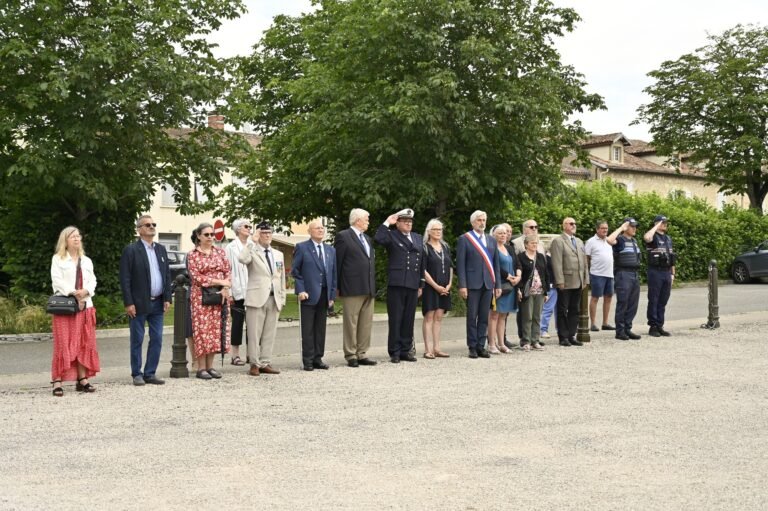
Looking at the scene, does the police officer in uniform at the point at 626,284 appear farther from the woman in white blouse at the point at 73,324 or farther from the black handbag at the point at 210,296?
the woman in white blouse at the point at 73,324

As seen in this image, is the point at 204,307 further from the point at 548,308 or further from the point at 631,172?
the point at 631,172

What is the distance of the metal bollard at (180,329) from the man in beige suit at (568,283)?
606 centimetres

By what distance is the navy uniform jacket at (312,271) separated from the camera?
11.5 meters

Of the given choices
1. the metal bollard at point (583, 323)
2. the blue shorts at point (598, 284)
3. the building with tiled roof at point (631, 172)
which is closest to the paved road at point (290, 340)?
the blue shorts at point (598, 284)

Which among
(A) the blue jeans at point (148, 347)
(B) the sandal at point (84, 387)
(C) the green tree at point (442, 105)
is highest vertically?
(C) the green tree at point (442, 105)

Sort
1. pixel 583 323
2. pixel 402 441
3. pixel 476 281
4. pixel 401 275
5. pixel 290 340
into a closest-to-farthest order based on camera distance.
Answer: pixel 402 441 → pixel 401 275 → pixel 476 281 → pixel 583 323 → pixel 290 340

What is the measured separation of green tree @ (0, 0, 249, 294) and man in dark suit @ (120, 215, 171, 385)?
632 centimetres

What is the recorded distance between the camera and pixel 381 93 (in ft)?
72.8

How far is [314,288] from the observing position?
37.8 feet

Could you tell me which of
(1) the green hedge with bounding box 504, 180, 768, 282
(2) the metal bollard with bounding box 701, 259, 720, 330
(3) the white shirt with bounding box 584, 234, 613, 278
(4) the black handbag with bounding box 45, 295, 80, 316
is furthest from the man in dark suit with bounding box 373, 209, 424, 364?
(1) the green hedge with bounding box 504, 180, 768, 282

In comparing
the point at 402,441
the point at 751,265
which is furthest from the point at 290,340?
the point at 751,265

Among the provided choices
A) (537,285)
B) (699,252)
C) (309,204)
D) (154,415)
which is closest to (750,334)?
(537,285)

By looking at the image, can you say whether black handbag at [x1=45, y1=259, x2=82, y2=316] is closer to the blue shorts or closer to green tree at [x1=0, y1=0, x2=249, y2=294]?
green tree at [x1=0, y1=0, x2=249, y2=294]

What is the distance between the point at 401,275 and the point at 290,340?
13.4ft
